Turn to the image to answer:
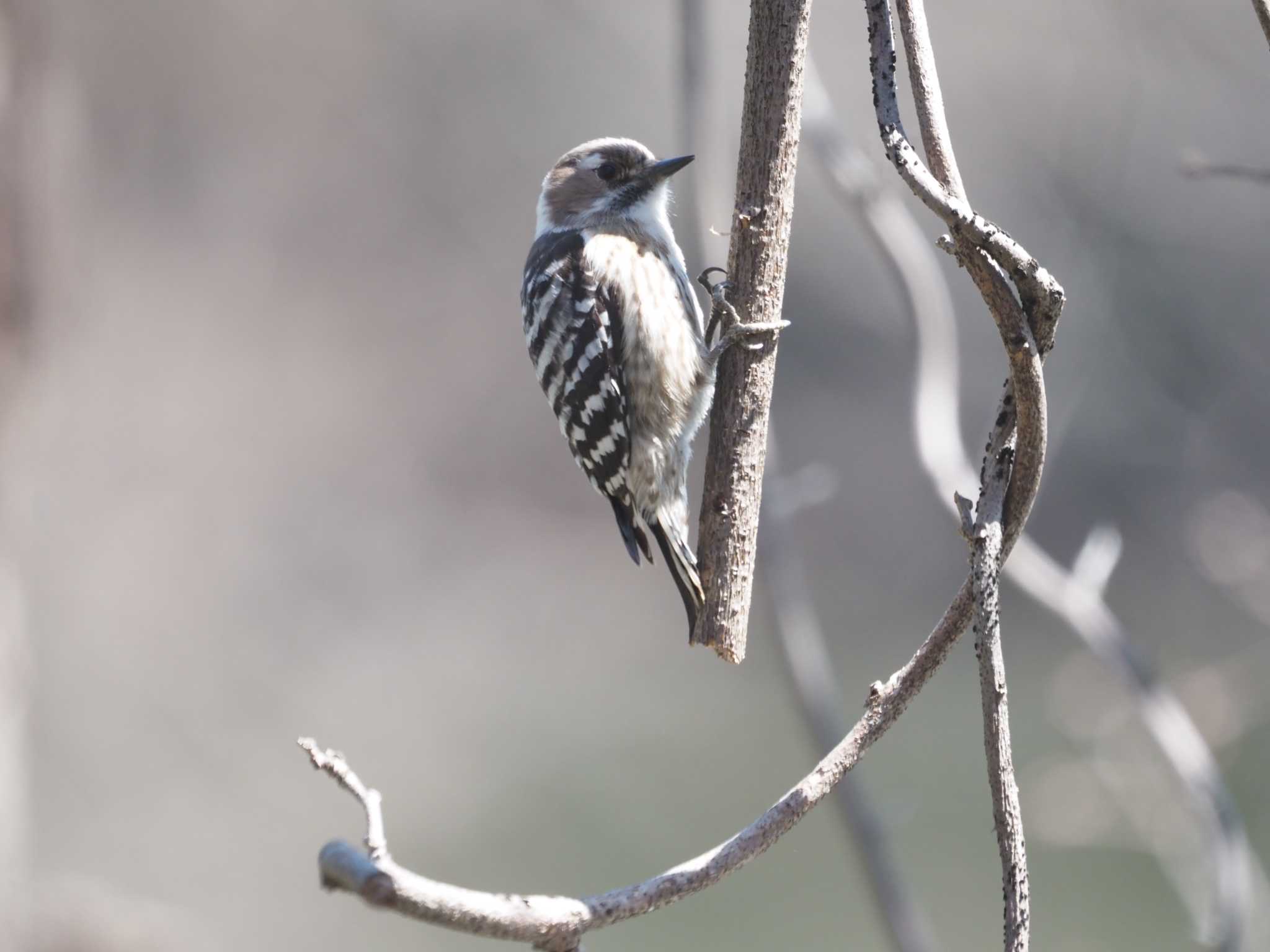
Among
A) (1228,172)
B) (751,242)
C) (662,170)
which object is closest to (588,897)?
(751,242)

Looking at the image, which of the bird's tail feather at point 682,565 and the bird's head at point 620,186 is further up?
the bird's head at point 620,186

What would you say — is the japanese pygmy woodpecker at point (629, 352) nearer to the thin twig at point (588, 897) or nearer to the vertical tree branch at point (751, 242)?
the vertical tree branch at point (751, 242)

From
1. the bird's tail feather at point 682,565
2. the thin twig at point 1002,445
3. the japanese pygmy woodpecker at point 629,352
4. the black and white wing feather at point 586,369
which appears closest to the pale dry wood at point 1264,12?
the thin twig at point 1002,445

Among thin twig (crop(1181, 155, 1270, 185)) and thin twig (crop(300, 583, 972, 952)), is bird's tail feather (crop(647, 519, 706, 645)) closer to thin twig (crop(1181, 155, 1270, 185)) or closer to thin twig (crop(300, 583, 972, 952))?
thin twig (crop(300, 583, 972, 952))

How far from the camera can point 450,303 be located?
1223 centimetres

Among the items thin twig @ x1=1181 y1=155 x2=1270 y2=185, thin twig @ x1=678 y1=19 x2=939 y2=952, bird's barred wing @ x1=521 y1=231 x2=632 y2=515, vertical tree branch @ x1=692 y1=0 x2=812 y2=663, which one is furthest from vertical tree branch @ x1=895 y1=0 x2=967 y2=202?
bird's barred wing @ x1=521 y1=231 x2=632 y2=515

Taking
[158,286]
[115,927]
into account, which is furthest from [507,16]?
[115,927]

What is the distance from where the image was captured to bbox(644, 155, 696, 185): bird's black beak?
2986 millimetres

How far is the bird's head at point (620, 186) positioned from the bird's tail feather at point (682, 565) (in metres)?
0.74

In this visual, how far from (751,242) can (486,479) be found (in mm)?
10463

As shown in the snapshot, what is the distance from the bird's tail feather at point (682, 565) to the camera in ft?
6.62

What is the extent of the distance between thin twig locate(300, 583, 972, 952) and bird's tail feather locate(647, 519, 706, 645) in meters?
0.47

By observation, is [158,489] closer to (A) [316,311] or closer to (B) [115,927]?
(A) [316,311]

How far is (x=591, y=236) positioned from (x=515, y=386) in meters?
9.12
